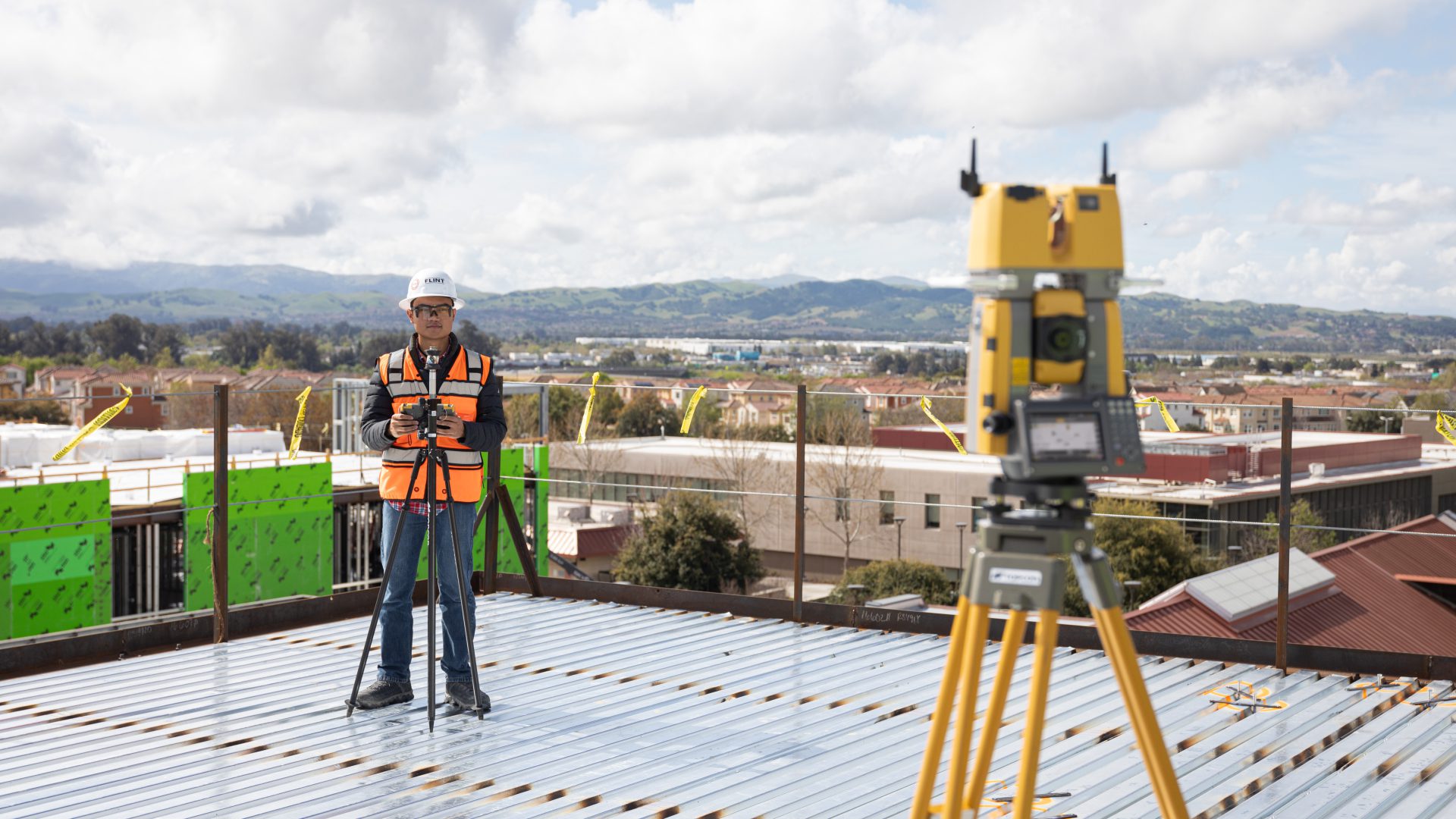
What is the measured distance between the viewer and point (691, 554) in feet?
137

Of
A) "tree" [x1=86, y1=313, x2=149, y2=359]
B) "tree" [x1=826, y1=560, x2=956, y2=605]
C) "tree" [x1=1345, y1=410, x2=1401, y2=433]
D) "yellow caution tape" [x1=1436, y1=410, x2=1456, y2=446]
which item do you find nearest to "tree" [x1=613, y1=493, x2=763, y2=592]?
"tree" [x1=826, y1=560, x2=956, y2=605]

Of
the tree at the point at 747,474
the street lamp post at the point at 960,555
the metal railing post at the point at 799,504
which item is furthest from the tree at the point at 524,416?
the metal railing post at the point at 799,504

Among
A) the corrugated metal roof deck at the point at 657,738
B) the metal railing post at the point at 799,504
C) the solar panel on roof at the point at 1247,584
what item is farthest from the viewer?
the solar panel on roof at the point at 1247,584

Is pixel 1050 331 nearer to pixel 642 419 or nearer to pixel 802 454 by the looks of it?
pixel 802 454

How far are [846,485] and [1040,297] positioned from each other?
5309 centimetres

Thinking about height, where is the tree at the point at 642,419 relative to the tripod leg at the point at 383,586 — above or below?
below

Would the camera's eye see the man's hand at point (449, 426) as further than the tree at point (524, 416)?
No

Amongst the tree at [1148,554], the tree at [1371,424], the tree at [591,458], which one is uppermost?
the tree at [1371,424]

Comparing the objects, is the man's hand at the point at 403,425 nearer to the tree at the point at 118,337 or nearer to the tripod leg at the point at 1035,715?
the tripod leg at the point at 1035,715

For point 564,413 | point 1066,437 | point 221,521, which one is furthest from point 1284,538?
point 564,413

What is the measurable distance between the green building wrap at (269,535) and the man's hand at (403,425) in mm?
25672

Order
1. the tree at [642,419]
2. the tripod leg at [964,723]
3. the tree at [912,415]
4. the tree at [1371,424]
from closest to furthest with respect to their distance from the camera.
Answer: the tripod leg at [964,723] < the tree at [1371,424] < the tree at [642,419] < the tree at [912,415]

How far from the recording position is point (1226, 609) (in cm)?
1485

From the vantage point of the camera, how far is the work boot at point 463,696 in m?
4.46
